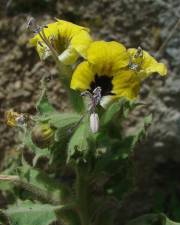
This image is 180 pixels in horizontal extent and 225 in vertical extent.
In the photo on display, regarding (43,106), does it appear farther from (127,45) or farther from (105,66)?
(127,45)

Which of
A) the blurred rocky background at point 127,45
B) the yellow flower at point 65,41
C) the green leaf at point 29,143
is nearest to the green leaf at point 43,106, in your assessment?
the green leaf at point 29,143

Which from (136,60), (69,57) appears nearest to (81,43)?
(69,57)

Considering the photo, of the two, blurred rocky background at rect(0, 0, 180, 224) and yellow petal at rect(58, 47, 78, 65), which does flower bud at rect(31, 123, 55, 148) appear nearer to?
yellow petal at rect(58, 47, 78, 65)

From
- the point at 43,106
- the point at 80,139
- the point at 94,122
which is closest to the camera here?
the point at 94,122

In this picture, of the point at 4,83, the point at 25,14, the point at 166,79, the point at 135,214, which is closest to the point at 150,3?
the point at 166,79

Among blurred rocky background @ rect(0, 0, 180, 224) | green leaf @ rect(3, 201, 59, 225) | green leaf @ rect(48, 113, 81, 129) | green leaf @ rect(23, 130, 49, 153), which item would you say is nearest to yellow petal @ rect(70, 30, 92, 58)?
green leaf @ rect(48, 113, 81, 129)

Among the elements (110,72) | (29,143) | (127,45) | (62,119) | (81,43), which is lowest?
(29,143)

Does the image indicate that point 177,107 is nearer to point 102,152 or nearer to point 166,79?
point 166,79
